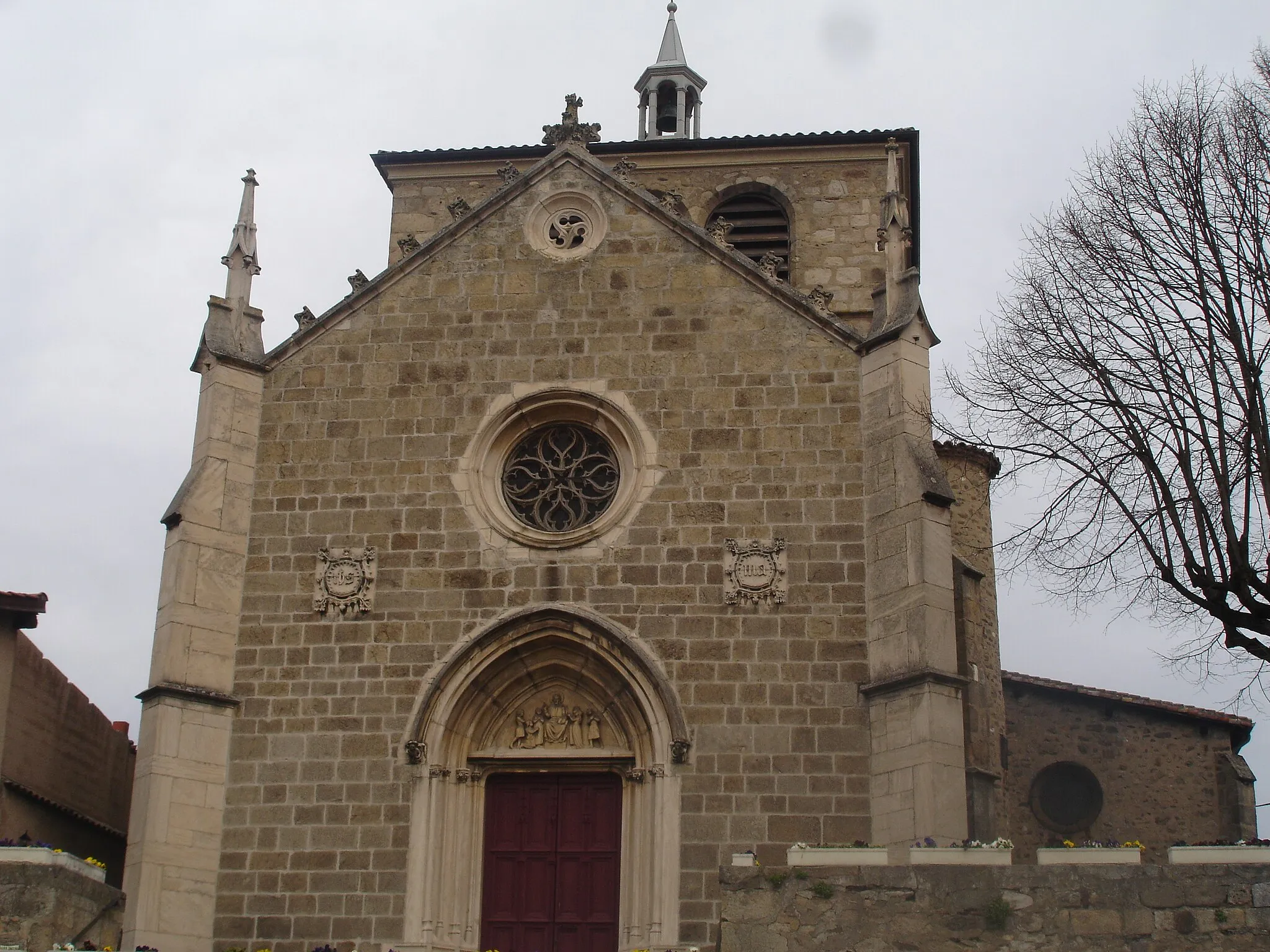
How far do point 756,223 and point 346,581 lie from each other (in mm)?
10293

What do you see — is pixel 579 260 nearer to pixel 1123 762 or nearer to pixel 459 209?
pixel 459 209

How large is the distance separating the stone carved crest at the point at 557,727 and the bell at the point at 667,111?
14.6 m

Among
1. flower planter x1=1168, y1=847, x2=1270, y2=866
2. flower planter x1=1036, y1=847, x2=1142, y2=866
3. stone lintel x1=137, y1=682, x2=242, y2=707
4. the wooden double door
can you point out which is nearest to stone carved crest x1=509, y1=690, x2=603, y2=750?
the wooden double door

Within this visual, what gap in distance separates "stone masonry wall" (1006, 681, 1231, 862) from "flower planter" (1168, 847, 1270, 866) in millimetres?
10807

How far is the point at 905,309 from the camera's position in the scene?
58.6 feet

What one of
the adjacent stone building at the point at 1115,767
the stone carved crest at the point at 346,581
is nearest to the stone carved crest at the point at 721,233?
the stone carved crest at the point at 346,581

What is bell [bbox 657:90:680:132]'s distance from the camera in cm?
2959

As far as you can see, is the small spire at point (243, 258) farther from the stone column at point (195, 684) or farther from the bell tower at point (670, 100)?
the bell tower at point (670, 100)

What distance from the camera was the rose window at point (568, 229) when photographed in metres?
19.2

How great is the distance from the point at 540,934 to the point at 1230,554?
7.65 metres

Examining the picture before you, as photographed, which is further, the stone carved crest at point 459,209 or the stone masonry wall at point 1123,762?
the stone masonry wall at point 1123,762

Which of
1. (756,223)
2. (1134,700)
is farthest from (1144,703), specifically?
(756,223)

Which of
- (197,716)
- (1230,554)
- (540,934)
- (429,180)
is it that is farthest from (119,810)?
(1230,554)

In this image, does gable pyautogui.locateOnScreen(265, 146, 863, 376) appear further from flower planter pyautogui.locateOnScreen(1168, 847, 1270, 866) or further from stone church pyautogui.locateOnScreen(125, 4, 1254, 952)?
flower planter pyautogui.locateOnScreen(1168, 847, 1270, 866)
